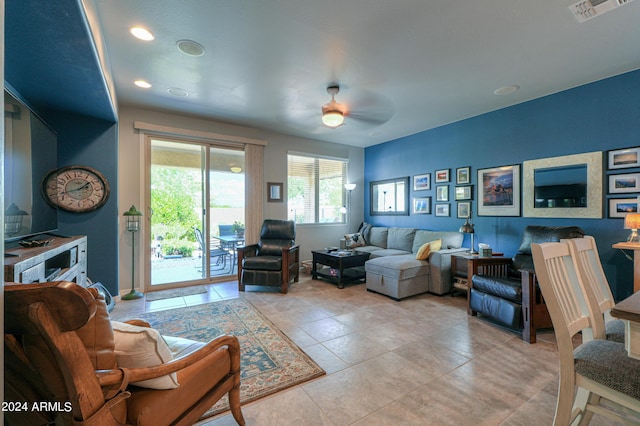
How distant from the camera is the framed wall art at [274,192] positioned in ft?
16.9

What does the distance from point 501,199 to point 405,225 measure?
187cm

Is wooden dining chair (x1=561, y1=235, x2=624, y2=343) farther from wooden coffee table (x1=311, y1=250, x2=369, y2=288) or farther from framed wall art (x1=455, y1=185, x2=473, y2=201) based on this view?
wooden coffee table (x1=311, y1=250, x2=369, y2=288)

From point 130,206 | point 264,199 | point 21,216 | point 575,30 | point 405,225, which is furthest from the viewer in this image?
point 405,225

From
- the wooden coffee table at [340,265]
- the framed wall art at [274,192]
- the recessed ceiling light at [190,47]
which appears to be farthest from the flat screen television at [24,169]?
the wooden coffee table at [340,265]

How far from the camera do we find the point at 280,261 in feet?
13.3

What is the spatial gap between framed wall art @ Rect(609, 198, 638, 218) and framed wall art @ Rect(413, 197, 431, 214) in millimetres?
2373

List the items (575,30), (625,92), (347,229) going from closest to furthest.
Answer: (575,30)
(625,92)
(347,229)

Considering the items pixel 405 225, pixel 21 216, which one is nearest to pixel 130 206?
pixel 21 216

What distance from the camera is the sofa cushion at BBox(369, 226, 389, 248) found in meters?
5.48

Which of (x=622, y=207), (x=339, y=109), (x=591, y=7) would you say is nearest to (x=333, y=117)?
(x=339, y=109)

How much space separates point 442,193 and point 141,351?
15.9ft

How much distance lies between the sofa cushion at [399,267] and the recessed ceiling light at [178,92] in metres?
3.48

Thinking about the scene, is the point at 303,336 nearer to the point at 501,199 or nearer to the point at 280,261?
the point at 280,261

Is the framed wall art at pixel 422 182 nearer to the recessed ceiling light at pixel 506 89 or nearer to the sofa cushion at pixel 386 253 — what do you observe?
the sofa cushion at pixel 386 253
